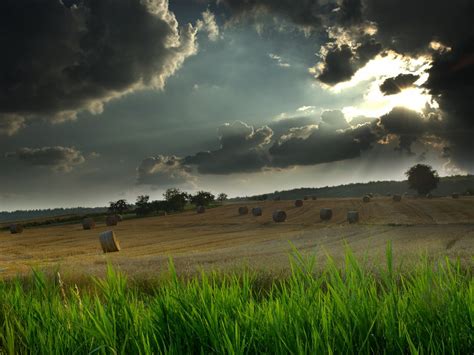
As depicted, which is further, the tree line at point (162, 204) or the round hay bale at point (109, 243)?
the tree line at point (162, 204)

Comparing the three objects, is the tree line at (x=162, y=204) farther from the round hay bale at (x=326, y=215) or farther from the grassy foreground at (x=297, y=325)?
the grassy foreground at (x=297, y=325)

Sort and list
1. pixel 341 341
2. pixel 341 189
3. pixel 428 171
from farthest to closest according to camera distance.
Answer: pixel 341 189 → pixel 428 171 → pixel 341 341

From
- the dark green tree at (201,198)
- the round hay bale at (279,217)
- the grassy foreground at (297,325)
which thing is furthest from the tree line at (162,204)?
the grassy foreground at (297,325)

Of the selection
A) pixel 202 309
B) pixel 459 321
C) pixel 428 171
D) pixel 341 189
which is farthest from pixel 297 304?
pixel 341 189

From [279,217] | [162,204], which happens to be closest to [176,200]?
[162,204]

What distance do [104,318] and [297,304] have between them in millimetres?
1278

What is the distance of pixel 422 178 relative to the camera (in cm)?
8969

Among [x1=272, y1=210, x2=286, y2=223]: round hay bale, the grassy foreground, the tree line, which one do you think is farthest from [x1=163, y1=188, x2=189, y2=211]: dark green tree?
the grassy foreground

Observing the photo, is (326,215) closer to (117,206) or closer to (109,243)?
(109,243)

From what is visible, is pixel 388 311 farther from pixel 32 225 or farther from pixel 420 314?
pixel 32 225

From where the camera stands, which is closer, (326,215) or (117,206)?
(326,215)

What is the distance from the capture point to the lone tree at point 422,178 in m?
89.7

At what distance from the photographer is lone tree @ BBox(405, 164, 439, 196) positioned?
8969 cm

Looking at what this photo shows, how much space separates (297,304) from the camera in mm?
3133
